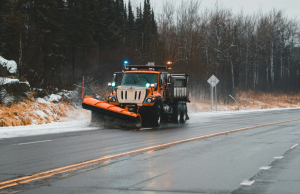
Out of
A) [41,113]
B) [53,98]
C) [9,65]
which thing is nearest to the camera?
[41,113]

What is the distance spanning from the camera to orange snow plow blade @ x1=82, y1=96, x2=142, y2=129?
17.6 meters

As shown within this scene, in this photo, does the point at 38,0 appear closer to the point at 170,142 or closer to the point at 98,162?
the point at 170,142

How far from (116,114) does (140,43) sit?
143 feet

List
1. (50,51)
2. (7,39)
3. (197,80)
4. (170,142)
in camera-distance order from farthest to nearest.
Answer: (197,80) → (50,51) → (7,39) → (170,142)

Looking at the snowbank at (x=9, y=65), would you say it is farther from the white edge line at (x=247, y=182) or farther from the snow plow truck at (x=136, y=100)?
the white edge line at (x=247, y=182)

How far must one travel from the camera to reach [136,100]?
18938 mm

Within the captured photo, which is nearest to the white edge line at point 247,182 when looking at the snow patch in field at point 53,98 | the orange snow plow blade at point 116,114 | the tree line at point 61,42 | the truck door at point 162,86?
the orange snow plow blade at point 116,114

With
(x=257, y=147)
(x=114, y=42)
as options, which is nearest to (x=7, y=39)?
(x=114, y=42)

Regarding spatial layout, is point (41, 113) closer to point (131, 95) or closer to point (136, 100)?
point (131, 95)

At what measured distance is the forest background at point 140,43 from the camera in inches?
1335

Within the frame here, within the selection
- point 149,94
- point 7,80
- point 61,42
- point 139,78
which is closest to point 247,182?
point 149,94

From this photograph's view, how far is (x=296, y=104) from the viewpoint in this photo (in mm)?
62219

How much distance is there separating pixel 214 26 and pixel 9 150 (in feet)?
175

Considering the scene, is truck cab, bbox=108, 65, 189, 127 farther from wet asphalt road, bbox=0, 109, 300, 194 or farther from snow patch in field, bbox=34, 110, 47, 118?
wet asphalt road, bbox=0, 109, 300, 194
